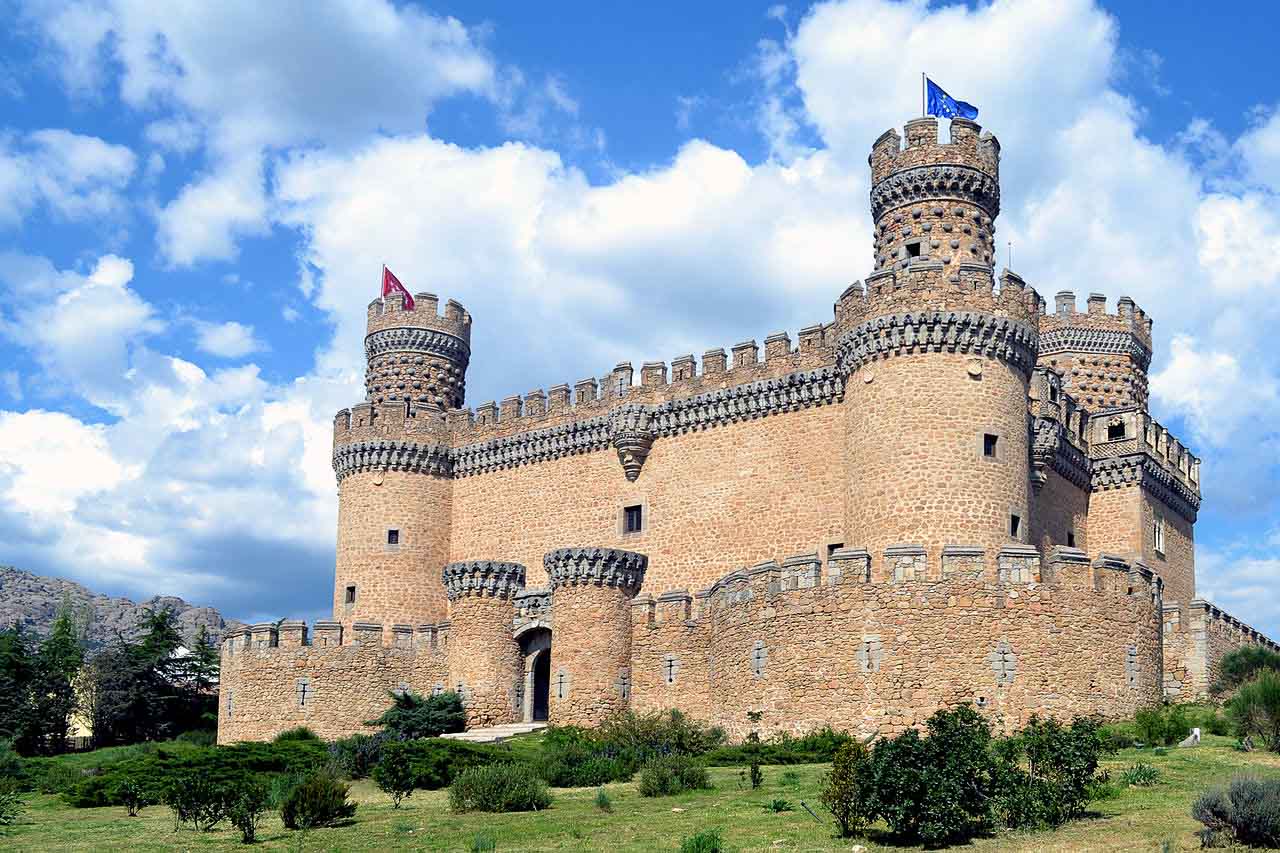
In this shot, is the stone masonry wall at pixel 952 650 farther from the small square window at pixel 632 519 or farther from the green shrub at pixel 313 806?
the small square window at pixel 632 519

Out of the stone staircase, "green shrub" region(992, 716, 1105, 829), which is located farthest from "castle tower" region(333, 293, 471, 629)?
"green shrub" region(992, 716, 1105, 829)

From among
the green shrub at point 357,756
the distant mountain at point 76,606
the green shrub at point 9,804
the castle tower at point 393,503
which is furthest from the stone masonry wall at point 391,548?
the distant mountain at point 76,606

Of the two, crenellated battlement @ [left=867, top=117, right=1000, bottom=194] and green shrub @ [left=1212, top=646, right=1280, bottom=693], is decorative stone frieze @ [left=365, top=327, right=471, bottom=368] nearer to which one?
crenellated battlement @ [left=867, top=117, right=1000, bottom=194]

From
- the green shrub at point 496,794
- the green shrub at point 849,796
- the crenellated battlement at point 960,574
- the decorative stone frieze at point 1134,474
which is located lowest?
the green shrub at point 496,794

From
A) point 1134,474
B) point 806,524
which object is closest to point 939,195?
point 806,524

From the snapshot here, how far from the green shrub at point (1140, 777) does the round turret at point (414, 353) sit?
29.0 metres

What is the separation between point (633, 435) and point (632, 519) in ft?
7.66

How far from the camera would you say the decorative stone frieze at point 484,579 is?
37250 mm

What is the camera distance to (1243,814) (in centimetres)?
1488

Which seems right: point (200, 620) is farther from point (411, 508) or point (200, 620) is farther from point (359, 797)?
point (359, 797)

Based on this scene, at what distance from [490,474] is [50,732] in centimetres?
1648

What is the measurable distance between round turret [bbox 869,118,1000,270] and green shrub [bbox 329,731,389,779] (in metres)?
16.3

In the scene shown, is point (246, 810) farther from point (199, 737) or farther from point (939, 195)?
point (199, 737)

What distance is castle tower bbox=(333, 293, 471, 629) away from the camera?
4231 centimetres
